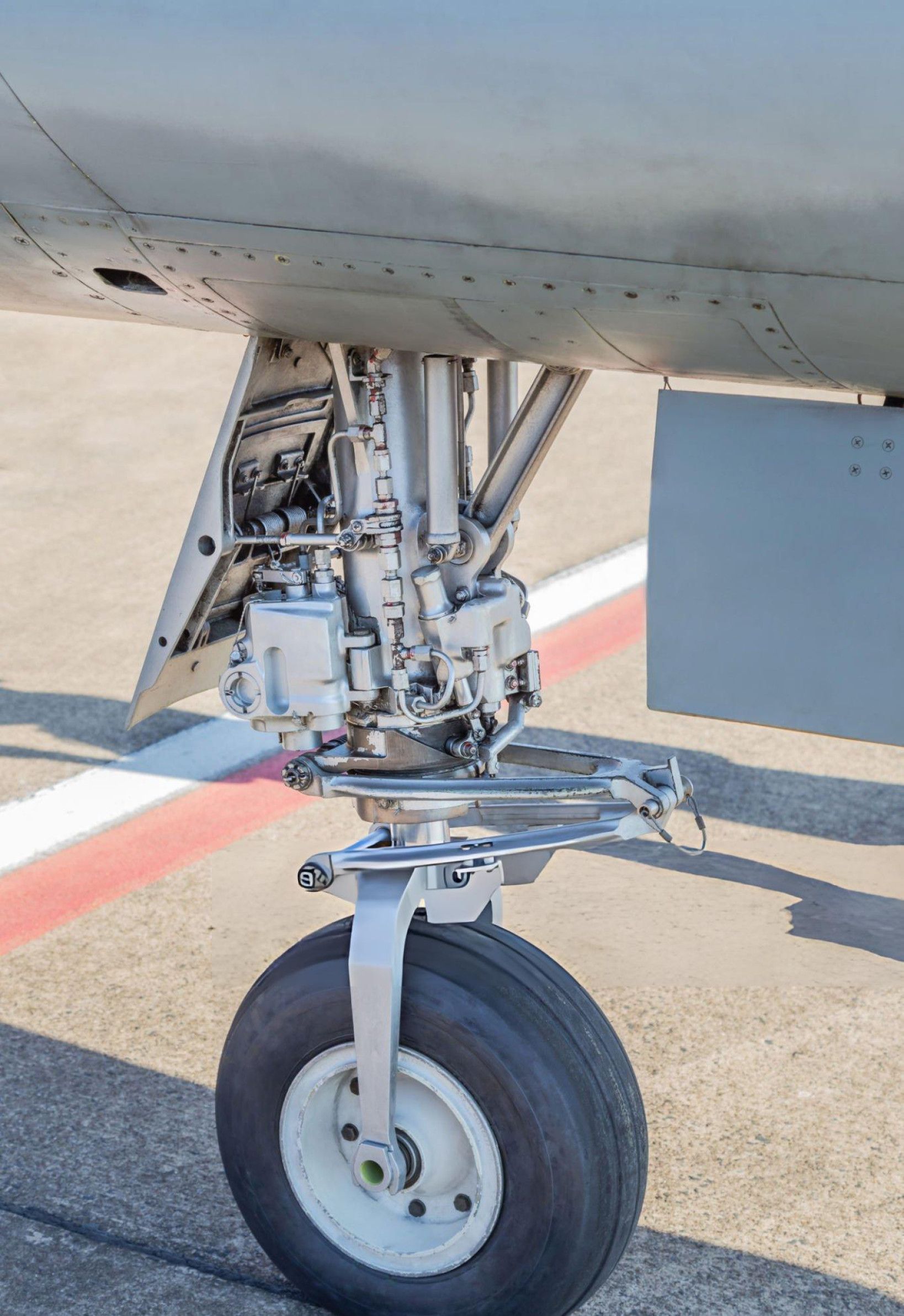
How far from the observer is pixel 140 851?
4.97 meters

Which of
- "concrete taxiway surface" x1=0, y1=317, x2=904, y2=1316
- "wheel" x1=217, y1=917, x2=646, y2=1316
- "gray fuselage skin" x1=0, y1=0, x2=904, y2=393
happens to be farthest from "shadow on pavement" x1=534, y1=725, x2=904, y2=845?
"gray fuselage skin" x1=0, y1=0, x2=904, y2=393

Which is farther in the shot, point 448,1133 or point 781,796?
point 781,796

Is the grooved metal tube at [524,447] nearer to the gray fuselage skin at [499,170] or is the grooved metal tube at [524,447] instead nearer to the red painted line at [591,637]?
the gray fuselage skin at [499,170]

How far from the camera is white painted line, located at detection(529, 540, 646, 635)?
678cm

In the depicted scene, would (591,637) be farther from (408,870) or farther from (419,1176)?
(419,1176)

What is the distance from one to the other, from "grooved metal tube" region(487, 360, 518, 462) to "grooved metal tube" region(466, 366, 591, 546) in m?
0.14

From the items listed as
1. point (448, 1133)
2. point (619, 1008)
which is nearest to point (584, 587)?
point (619, 1008)

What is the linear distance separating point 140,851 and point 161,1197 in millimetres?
1638

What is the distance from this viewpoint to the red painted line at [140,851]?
182 inches

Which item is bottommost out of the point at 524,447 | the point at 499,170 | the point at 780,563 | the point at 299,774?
the point at 299,774

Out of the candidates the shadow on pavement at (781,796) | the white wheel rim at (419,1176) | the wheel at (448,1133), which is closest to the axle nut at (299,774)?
the wheel at (448,1133)

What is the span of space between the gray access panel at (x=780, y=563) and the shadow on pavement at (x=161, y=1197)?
1236 mm

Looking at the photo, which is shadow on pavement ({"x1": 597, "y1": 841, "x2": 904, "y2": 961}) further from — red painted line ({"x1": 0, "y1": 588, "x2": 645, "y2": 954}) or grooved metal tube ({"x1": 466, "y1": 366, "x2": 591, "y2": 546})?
grooved metal tube ({"x1": 466, "y1": 366, "x2": 591, "y2": 546})

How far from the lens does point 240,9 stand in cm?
241
